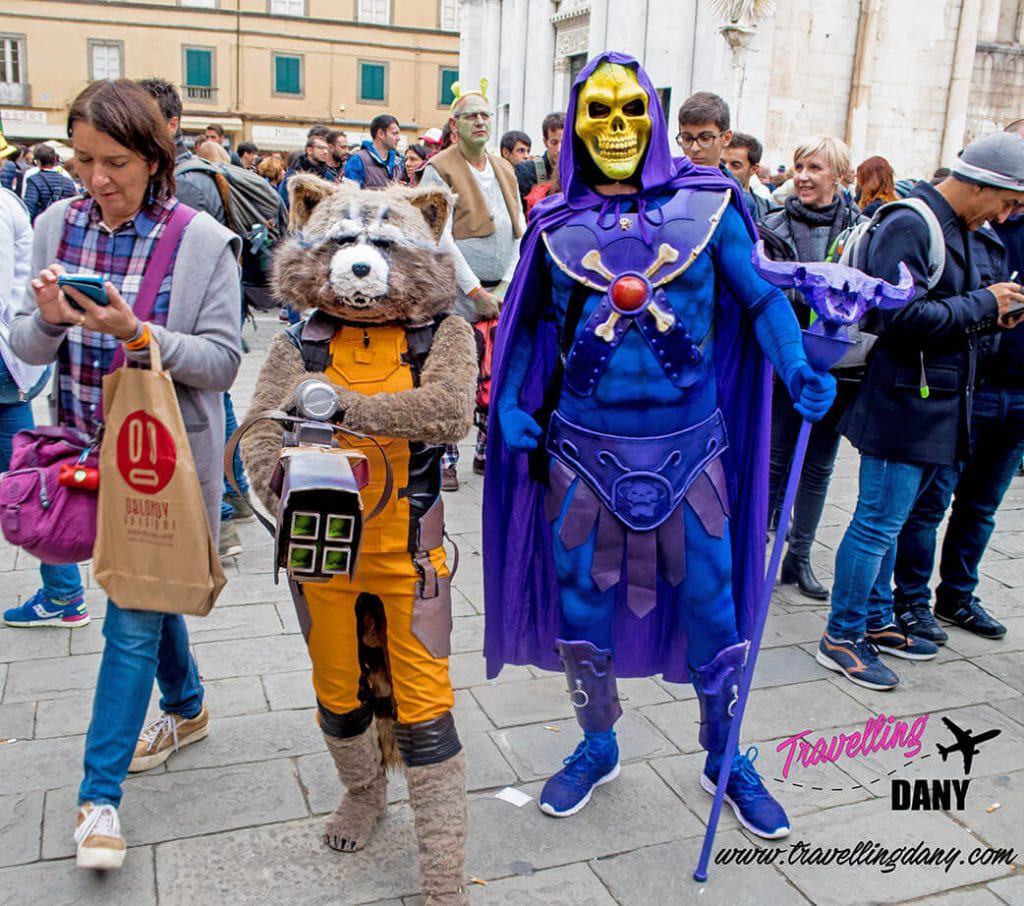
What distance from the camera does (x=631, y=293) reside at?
2.65 m

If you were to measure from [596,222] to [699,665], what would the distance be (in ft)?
4.24

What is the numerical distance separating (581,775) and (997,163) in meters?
2.52

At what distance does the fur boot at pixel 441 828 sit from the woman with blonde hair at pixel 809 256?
2.62m

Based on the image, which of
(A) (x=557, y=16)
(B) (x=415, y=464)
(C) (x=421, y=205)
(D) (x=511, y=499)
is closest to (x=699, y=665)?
(D) (x=511, y=499)

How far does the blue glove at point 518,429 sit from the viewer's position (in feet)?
9.07

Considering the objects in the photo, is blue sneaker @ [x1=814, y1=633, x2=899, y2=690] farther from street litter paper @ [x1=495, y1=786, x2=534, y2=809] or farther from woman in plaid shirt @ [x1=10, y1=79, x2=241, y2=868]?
woman in plaid shirt @ [x1=10, y1=79, x2=241, y2=868]

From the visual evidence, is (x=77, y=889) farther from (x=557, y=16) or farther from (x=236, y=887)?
(x=557, y=16)

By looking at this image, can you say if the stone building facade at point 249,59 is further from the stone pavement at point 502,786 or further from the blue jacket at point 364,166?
the stone pavement at point 502,786

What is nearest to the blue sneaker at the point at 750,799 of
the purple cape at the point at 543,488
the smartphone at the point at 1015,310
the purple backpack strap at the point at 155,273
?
the purple cape at the point at 543,488

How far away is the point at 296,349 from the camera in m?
2.55

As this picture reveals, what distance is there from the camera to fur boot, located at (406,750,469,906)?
245 cm

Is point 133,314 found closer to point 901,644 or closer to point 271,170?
point 901,644

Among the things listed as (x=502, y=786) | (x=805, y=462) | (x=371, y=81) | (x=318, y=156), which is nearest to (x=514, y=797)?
(x=502, y=786)

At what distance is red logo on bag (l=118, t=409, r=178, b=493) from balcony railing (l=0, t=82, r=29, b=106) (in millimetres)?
40798
